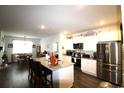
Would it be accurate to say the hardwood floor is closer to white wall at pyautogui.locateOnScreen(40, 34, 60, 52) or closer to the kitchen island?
the kitchen island

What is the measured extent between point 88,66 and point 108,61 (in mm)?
915

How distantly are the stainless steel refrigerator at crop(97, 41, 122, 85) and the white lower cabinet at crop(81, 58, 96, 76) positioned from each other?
28 centimetres

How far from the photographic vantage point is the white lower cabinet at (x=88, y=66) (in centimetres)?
314

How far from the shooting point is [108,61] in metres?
2.53

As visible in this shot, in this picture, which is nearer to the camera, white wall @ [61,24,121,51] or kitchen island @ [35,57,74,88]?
white wall @ [61,24,121,51]

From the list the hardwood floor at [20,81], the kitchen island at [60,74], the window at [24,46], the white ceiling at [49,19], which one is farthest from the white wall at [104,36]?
the hardwood floor at [20,81]

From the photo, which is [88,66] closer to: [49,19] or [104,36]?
[104,36]

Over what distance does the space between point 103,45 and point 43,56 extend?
1.73m

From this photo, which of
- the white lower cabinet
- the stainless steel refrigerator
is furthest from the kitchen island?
the white lower cabinet

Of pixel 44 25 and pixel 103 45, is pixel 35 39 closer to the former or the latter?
pixel 44 25

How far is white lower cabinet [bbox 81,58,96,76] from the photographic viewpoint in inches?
124

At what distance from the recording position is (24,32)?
5.42 ft

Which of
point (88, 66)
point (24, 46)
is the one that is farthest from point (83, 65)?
point (24, 46)
